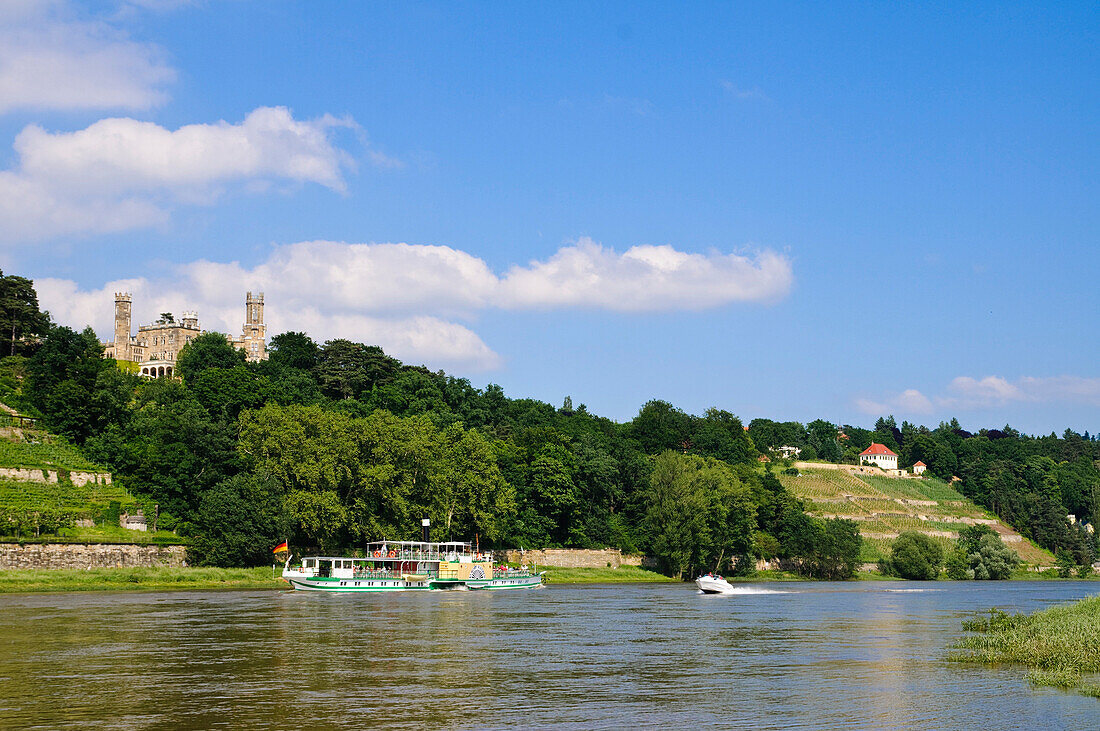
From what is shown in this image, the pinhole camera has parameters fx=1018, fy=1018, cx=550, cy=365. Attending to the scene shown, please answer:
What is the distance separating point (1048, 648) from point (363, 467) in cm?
7385

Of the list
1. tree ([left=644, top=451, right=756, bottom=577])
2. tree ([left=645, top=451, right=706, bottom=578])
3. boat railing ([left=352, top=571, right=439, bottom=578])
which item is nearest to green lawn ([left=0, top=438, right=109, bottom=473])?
boat railing ([left=352, top=571, right=439, bottom=578])

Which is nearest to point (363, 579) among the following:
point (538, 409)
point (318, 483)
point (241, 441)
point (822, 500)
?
point (318, 483)

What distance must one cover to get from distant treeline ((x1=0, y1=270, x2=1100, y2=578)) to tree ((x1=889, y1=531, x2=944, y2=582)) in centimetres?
734

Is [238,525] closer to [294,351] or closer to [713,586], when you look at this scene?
[713,586]

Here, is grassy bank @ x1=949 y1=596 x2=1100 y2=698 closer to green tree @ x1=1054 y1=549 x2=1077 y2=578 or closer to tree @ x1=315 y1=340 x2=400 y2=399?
tree @ x1=315 y1=340 x2=400 y2=399

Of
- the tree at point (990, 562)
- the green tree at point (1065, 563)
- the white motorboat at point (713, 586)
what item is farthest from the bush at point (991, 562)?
the white motorboat at point (713, 586)

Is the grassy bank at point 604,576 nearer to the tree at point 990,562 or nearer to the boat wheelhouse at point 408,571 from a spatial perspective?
the boat wheelhouse at point 408,571

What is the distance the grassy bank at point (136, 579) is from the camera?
76312 millimetres

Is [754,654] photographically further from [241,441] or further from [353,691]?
[241,441]

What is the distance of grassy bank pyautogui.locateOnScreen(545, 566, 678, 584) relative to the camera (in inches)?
4744

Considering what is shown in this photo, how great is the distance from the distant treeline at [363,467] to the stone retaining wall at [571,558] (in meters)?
1.56

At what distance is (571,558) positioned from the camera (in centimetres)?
12706

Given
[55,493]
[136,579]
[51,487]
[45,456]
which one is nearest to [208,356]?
[45,456]

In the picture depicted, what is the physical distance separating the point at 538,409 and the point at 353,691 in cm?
15512
